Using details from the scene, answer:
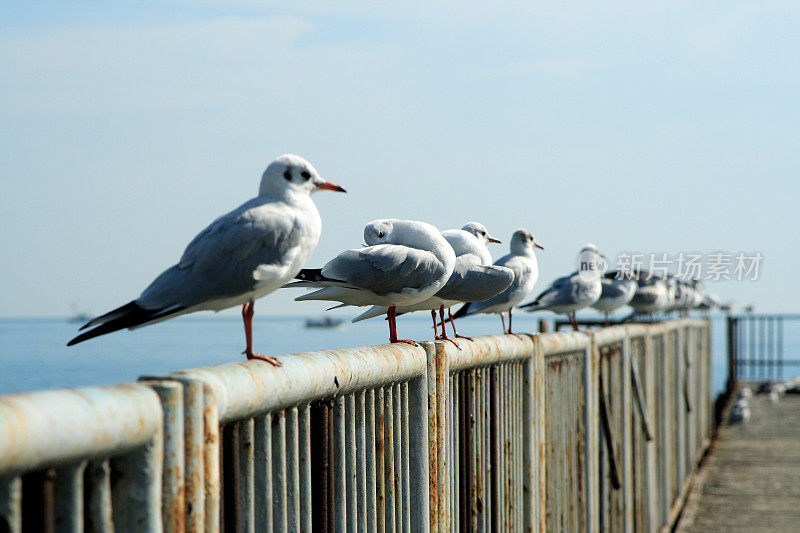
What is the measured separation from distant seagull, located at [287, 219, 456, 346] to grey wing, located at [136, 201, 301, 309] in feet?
3.36

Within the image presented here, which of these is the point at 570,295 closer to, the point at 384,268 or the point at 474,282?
the point at 474,282

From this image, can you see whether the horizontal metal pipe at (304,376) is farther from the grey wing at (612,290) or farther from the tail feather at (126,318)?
the grey wing at (612,290)

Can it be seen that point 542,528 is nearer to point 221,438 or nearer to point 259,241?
point 259,241

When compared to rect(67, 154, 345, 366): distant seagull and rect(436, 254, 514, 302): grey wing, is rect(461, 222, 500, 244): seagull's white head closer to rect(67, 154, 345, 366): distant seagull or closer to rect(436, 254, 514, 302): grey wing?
rect(436, 254, 514, 302): grey wing

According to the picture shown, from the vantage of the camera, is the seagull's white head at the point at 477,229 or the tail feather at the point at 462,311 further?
the tail feather at the point at 462,311

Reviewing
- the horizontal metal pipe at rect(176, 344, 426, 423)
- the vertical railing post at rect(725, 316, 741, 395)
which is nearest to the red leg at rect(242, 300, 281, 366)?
the horizontal metal pipe at rect(176, 344, 426, 423)

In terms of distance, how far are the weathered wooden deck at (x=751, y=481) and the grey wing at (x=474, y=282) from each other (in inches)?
187

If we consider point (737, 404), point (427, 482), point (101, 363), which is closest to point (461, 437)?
point (427, 482)

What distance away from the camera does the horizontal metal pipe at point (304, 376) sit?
67.7 inches

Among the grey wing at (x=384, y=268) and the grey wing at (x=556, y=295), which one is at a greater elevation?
the grey wing at (x=384, y=268)

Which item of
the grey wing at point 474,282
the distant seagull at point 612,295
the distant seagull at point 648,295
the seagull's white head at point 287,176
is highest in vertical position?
the seagull's white head at point 287,176

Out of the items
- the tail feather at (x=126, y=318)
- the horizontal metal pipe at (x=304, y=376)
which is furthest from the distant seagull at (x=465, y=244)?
the tail feather at (x=126, y=318)

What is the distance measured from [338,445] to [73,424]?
1108 millimetres

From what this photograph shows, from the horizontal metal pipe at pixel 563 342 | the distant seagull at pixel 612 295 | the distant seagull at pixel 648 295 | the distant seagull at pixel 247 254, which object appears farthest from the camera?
the distant seagull at pixel 648 295
